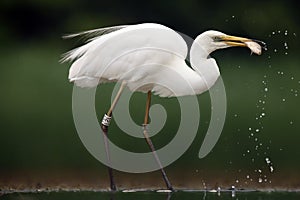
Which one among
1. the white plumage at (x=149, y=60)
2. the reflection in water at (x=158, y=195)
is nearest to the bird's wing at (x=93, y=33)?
the white plumage at (x=149, y=60)

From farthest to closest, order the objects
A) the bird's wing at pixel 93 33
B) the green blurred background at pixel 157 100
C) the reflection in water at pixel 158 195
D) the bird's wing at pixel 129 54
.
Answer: the green blurred background at pixel 157 100, the bird's wing at pixel 93 33, the bird's wing at pixel 129 54, the reflection in water at pixel 158 195

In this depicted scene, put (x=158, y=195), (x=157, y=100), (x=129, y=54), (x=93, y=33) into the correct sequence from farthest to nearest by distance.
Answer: (x=157, y=100) → (x=93, y=33) → (x=129, y=54) → (x=158, y=195)

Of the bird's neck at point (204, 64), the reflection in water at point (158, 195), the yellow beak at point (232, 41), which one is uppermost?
the yellow beak at point (232, 41)

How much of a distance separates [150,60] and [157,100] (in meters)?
0.72

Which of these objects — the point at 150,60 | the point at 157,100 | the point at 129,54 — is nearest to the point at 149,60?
the point at 150,60

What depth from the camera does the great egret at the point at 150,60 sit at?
18.9 ft

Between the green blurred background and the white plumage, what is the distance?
529 mm

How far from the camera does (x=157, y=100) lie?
6.45m

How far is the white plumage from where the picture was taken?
575 cm

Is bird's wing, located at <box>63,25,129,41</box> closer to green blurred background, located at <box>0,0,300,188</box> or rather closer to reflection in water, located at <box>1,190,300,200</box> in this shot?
green blurred background, located at <box>0,0,300,188</box>

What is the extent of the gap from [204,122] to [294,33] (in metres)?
0.88

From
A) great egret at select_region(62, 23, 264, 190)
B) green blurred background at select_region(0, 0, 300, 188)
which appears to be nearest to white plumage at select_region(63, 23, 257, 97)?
great egret at select_region(62, 23, 264, 190)

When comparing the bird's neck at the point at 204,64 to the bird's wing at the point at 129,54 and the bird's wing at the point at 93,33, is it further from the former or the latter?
the bird's wing at the point at 93,33

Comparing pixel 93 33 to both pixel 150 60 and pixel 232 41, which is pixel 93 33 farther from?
pixel 232 41
